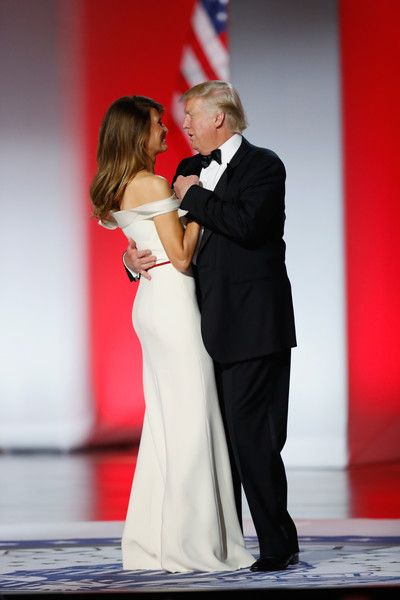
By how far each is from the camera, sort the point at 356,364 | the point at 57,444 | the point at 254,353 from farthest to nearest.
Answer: the point at 57,444
the point at 356,364
the point at 254,353

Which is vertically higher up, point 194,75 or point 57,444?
point 194,75

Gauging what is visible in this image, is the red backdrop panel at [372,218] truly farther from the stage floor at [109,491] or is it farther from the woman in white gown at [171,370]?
the woman in white gown at [171,370]

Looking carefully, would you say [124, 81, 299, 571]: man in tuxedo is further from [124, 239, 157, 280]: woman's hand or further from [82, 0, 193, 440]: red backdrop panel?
[82, 0, 193, 440]: red backdrop panel

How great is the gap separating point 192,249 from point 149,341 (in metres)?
0.29

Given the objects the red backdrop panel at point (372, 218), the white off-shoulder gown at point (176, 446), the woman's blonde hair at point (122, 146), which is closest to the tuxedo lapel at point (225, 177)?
the white off-shoulder gown at point (176, 446)

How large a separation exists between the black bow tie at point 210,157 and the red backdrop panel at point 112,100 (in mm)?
4534

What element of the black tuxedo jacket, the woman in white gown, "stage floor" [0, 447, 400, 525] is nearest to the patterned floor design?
the woman in white gown

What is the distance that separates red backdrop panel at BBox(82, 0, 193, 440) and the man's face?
4595 mm

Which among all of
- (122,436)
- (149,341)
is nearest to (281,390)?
(149,341)

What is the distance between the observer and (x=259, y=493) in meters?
3.18

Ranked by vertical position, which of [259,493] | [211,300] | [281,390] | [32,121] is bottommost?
[259,493]

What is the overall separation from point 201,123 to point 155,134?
0.14m

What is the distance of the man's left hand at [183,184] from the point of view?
322cm

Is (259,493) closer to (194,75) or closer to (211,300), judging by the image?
(211,300)
